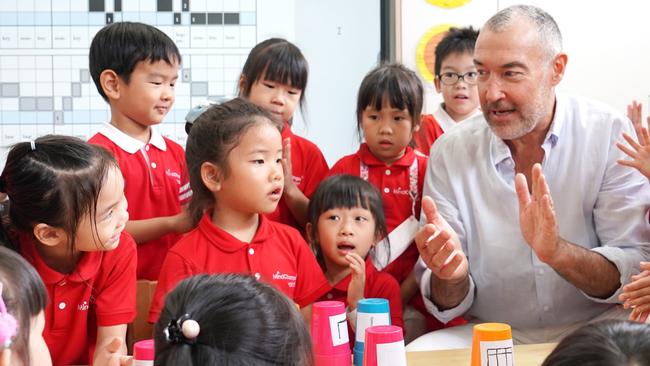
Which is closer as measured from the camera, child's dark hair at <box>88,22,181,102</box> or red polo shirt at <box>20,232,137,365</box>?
red polo shirt at <box>20,232,137,365</box>

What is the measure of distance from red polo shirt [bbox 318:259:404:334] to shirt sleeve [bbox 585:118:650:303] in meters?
0.55

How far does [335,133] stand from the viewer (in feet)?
12.8

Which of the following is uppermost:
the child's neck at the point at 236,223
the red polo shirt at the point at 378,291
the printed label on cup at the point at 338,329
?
the child's neck at the point at 236,223

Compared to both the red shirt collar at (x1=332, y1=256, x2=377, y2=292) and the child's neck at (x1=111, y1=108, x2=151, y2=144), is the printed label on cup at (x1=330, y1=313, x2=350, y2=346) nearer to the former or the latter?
the red shirt collar at (x1=332, y1=256, x2=377, y2=292)

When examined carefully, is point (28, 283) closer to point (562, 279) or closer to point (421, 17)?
point (562, 279)

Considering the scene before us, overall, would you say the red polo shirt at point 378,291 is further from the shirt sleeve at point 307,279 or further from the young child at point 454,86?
the young child at point 454,86

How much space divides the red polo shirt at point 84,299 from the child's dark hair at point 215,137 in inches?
10.5

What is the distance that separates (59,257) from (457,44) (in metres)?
1.87

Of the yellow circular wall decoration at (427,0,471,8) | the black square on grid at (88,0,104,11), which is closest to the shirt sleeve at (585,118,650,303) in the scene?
the yellow circular wall decoration at (427,0,471,8)

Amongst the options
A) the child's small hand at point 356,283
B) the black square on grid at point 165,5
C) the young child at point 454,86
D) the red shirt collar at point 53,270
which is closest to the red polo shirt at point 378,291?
the child's small hand at point 356,283

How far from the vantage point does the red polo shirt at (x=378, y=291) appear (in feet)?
7.65

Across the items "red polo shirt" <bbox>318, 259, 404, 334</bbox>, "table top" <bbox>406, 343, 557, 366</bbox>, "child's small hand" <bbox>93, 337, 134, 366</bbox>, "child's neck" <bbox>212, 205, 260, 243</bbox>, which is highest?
"child's neck" <bbox>212, 205, 260, 243</bbox>

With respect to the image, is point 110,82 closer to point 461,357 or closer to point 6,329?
point 461,357

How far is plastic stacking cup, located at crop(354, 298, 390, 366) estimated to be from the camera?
1551mm
